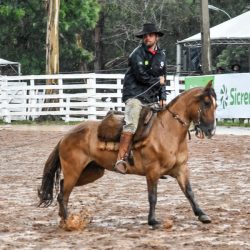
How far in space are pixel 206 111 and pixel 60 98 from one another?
23.9m

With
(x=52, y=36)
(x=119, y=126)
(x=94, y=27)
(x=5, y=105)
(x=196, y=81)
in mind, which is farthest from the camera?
(x=94, y=27)

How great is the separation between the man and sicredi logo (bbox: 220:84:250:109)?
1797 centimetres

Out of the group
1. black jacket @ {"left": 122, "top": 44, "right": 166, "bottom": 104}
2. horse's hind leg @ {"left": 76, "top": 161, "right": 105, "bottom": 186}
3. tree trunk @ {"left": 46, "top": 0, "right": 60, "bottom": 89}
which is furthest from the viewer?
tree trunk @ {"left": 46, "top": 0, "right": 60, "bottom": 89}

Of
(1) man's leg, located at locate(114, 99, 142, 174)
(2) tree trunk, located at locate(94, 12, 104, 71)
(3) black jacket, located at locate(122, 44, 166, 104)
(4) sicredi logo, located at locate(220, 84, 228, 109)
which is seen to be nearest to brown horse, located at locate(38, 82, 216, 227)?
(1) man's leg, located at locate(114, 99, 142, 174)

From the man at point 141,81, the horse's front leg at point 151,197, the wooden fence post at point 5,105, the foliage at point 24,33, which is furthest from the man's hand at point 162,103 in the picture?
the foliage at point 24,33

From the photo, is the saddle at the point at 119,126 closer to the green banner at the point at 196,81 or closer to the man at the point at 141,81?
the man at the point at 141,81

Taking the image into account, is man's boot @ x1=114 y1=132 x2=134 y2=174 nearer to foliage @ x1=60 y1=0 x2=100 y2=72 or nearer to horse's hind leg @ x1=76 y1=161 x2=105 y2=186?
horse's hind leg @ x1=76 y1=161 x2=105 y2=186

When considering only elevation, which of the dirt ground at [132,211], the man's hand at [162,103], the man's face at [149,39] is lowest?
the dirt ground at [132,211]

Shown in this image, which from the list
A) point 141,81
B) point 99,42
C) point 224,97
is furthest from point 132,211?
point 99,42

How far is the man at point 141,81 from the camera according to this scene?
9797mm

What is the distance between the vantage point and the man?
9.80m

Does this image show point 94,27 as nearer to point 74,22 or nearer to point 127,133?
point 74,22

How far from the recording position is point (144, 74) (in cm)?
993

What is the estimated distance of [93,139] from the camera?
32.9ft
